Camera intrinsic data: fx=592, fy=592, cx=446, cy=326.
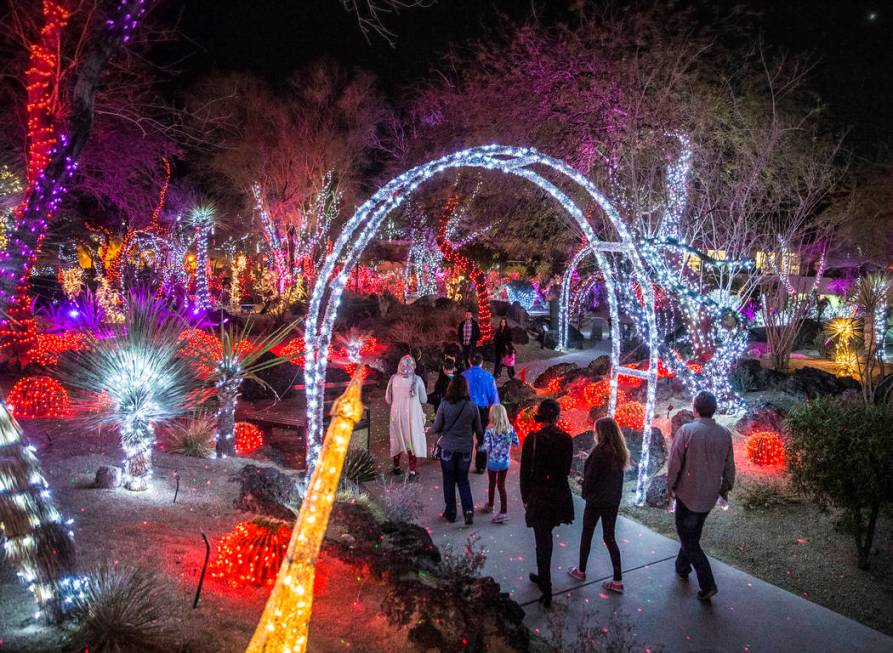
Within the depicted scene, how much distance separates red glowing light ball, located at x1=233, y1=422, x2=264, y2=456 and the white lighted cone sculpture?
262 inches

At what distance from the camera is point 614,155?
12.5 meters

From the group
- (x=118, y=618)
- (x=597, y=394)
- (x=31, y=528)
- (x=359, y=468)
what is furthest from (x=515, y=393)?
(x=31, y=528)

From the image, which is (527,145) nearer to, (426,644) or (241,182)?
(426,644)

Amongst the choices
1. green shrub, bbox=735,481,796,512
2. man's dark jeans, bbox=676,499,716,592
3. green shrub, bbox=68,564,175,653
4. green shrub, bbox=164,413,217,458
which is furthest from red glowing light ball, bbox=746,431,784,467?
green shrub, bbox=68,564,175,653

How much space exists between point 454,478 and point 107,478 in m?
3.36

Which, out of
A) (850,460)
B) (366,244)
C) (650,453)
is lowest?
(650,453)

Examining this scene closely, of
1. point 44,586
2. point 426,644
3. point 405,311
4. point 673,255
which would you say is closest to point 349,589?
point 426,644

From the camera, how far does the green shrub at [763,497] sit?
22.3 feet

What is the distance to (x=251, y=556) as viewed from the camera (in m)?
4.23

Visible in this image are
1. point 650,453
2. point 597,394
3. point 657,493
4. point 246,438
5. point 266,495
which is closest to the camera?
point 266,495

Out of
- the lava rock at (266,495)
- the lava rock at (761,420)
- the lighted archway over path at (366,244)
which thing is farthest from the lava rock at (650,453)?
the lava rock at (266,495)

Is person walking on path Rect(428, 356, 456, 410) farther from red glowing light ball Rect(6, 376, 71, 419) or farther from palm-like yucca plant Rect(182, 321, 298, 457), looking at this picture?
red glowing light ball Rect(6, 376, 71, 419)

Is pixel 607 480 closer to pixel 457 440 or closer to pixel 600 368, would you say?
pixel 457 440

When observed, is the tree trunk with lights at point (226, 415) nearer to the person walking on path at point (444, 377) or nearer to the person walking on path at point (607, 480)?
the person walking on path at point (444, 377)
